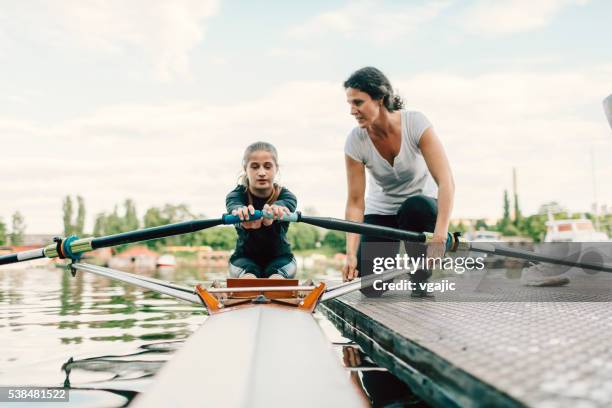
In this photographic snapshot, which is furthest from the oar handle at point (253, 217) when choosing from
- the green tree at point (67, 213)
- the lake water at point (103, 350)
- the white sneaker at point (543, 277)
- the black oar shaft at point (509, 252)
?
the green tree at point (67, 213)

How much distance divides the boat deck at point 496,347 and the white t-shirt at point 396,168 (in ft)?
3.31

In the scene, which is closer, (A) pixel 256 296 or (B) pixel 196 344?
(B) pixel 196 344

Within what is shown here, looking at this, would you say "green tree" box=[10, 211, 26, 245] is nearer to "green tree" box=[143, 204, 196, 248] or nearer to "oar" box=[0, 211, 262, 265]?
"green tree" box=[143, 204, 196, 248]

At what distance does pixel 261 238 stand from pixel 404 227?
46.1 inches

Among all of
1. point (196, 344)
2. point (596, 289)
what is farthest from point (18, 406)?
point (596, 289)

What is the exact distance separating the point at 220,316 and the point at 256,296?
0.43 meters

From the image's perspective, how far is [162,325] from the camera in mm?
4594

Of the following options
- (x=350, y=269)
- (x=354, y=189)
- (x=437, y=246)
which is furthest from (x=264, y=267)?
(x=437, y=246)

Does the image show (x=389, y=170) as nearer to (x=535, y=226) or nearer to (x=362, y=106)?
(x=362, y=106)

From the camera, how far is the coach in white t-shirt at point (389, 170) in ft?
12.8

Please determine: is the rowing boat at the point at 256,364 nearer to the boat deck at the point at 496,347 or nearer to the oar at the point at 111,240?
the boat deck at the point at 496,347

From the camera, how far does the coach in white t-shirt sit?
3.89 meters

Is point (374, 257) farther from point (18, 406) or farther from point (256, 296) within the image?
point (18, 406)

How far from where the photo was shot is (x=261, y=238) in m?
4.43
